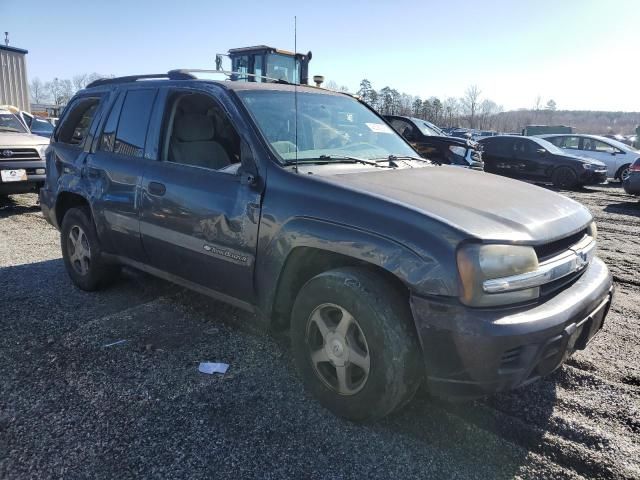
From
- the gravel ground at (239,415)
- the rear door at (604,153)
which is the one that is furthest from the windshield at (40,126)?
the rear door at (604,153)

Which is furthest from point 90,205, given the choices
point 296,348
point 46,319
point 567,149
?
point 567,149

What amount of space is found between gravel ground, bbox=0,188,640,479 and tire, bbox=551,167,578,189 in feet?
35.9

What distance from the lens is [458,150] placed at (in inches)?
423

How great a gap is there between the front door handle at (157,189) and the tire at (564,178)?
1313cm

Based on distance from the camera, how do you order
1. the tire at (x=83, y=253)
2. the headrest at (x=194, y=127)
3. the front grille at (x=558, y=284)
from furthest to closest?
the tire at (x=83, y=253), the headrest at (x=194, y=127), the front grille at (x=558, y=284)

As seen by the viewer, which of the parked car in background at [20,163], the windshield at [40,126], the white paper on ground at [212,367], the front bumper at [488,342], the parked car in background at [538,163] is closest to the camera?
the front bumper at [488,342]

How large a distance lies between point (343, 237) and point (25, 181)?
7820 millimetres

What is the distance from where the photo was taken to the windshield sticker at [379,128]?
3.93 metres

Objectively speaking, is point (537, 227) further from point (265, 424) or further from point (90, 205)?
point (90, 205)

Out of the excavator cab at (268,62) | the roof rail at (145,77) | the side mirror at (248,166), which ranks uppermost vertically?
the excavator cab at (268,62)

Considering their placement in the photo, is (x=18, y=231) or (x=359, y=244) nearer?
(x=359, y=244)

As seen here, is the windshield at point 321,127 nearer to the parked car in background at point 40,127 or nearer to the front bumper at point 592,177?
the front bumper at point 592,177

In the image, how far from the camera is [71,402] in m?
2.89

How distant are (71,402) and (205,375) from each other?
0.78 m
